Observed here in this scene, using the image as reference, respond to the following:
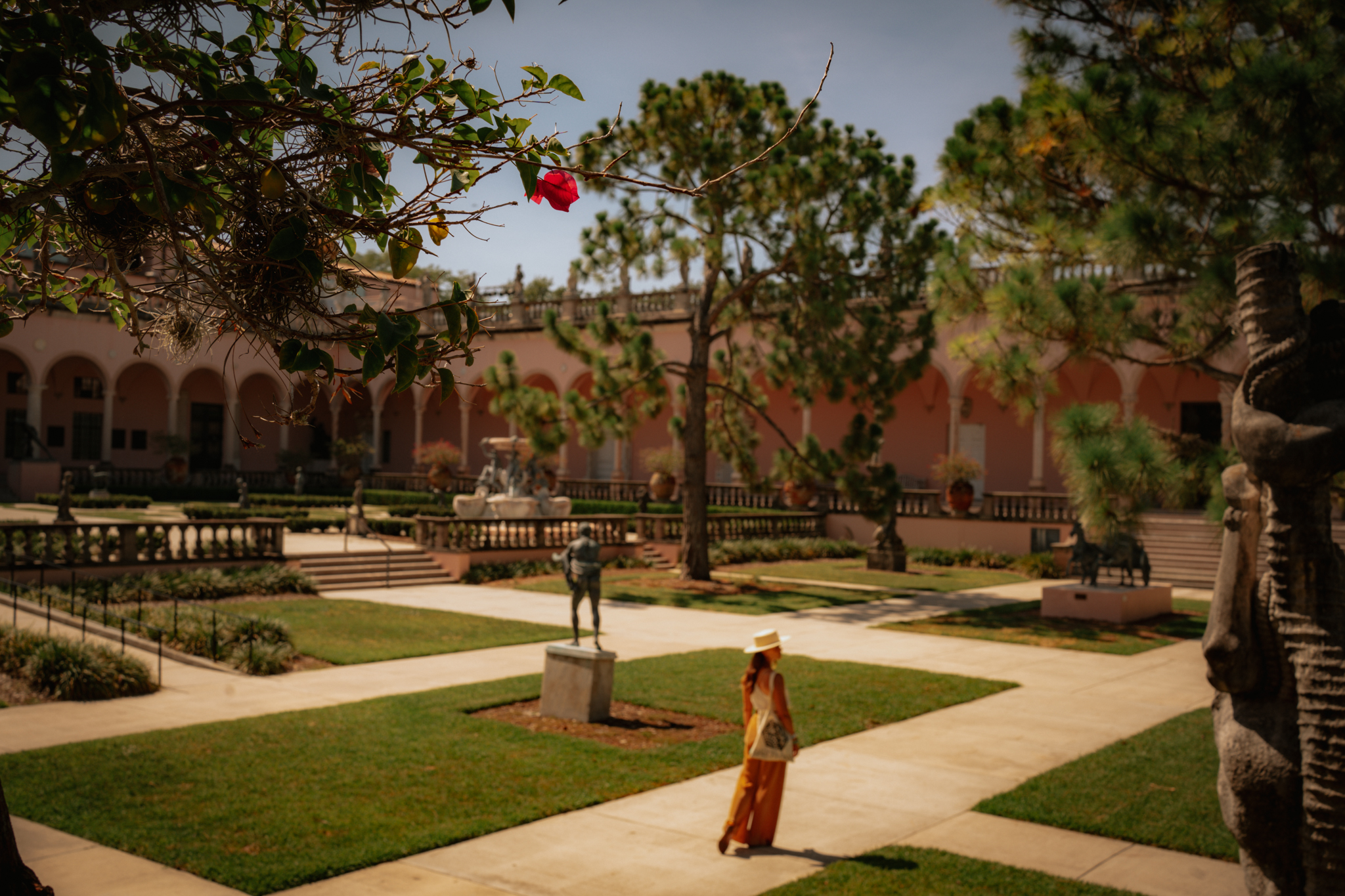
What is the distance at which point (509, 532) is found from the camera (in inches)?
925

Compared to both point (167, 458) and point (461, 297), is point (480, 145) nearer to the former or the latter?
point (461, 297)

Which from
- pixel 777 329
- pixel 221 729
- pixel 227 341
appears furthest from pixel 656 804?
pixel 227 341

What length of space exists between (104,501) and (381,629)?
18.3 metres

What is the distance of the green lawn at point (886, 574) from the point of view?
22797 millimetres

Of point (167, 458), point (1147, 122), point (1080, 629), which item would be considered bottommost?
point (1080, 629)

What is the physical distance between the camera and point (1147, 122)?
25.8 ft

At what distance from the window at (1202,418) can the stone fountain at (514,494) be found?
17544 millimetres

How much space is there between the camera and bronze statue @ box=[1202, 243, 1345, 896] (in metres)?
4.04

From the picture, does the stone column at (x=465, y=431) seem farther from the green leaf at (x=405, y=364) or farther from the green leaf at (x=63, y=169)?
the green leaf at (x=63, y=169)

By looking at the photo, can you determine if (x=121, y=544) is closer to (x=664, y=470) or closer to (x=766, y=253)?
(x=766, y=253)

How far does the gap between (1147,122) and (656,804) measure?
6184 mm

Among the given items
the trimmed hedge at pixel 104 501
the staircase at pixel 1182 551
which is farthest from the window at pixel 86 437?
the staircase at pixel 1182 551

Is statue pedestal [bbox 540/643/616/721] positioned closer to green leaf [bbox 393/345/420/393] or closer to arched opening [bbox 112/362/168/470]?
green leaf [bbox 393/345/420/393]

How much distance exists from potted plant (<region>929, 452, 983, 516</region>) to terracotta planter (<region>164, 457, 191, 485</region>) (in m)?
25.5
